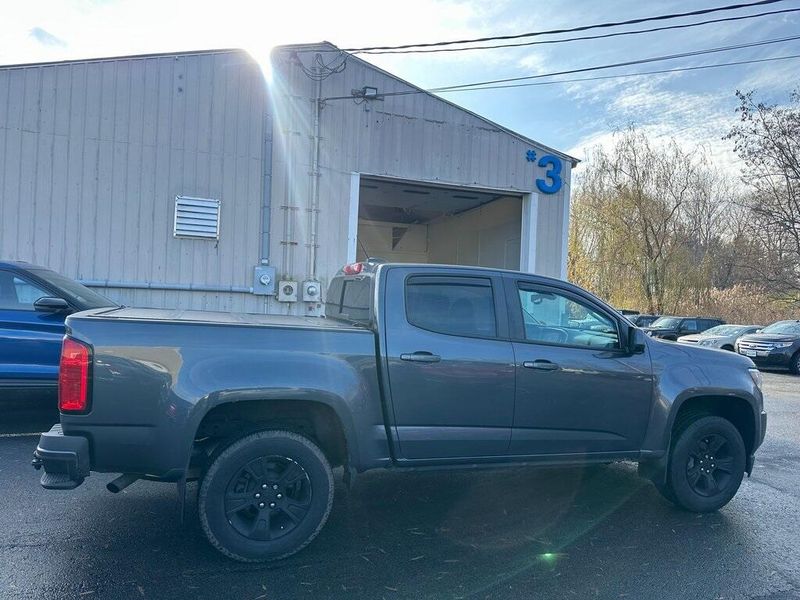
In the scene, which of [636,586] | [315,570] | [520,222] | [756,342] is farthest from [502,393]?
[756,342]

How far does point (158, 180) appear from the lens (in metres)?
9.46

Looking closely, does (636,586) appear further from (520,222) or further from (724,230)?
(724,230)

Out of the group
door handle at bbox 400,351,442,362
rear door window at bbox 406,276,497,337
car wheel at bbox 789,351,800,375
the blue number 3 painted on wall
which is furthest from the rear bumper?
car wheel at bbox 789,351,800,375

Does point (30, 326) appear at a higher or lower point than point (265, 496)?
higher

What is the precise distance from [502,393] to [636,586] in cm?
137

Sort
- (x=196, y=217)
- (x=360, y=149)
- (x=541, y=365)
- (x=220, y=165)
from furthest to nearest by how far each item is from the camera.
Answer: (x=360, y=149)
(x=220, y=165)
(x=196, y=217)
(x=541, y=365)

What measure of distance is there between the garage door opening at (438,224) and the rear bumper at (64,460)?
809 centimetres

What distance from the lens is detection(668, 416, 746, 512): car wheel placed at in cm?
458

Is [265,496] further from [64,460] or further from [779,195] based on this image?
[779,195]

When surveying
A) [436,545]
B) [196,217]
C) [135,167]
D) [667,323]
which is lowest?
[436,545]

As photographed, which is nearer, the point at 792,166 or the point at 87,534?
the point at 87,534

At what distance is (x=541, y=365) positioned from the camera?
4.10 m

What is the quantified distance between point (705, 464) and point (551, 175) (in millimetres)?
7808

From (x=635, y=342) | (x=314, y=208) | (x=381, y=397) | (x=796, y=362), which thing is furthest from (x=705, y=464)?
(x=796, y=362)
